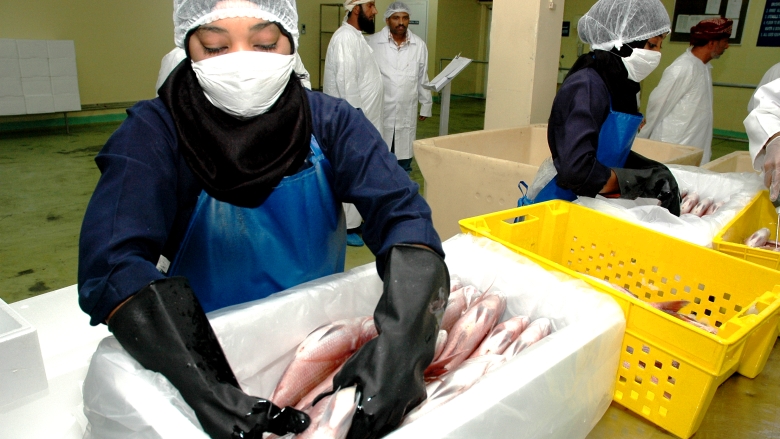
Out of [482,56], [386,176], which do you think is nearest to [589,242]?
[386,176]

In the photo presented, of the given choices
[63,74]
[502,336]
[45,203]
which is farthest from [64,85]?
[502,336]

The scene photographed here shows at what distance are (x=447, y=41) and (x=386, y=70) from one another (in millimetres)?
7003

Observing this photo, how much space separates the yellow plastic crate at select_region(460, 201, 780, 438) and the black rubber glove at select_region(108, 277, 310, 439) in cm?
68

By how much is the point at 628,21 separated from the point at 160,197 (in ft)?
5.81

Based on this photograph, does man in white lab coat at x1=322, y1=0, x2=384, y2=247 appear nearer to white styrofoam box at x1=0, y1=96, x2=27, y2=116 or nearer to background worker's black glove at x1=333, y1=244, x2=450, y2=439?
background worker's black glove at x1=333, y1=244, x2=450, y2=439

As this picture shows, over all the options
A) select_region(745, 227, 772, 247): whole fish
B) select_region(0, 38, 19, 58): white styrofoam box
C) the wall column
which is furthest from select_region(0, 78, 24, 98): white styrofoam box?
select_region(745, 227, 772, 247): whole fish

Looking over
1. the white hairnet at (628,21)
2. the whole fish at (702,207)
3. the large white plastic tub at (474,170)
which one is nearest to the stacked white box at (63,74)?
the large white plastic tub at (474,170)

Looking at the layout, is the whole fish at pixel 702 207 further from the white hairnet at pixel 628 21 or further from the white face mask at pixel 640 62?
the white hairnet at pixel 628 21

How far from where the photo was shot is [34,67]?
6461 mm

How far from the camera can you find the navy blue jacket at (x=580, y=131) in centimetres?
176

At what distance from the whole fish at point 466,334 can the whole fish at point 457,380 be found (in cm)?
4

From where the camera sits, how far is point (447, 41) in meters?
11.4

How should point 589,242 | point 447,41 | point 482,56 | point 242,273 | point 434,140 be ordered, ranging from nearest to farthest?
point 242,273 < point 589,242 < point 434,140 < point 447,41 < point 482,56

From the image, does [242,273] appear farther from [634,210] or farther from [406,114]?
[406,114]
